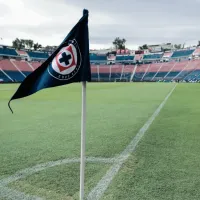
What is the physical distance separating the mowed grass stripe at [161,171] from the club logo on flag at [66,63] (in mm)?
1452

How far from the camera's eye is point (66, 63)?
271cm

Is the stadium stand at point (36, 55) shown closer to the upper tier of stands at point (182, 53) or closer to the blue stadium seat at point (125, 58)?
the blue stadium seat at point (125, 58)

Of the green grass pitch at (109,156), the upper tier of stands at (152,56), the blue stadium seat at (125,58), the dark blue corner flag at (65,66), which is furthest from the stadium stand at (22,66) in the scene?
the dark blue corner flag at (65,66)

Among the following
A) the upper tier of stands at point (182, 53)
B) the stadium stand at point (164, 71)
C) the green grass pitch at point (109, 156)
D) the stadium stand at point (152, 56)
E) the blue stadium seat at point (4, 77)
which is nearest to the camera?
the green grass pitch at point (109, 156)

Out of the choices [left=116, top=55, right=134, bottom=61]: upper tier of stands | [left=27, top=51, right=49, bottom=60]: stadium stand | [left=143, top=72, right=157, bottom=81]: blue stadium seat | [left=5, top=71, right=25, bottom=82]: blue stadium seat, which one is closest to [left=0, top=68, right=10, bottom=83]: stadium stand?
[left=5, top=71, right=25, bottom=82]: blue stadium seat

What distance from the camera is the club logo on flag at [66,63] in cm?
270

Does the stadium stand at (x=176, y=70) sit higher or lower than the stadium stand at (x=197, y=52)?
lower

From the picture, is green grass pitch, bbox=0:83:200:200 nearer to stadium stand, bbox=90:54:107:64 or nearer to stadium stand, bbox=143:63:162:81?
stadium stand, bbox=143:63:162:81

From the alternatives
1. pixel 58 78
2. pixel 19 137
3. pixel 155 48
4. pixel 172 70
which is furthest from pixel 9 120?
pixel 155 48

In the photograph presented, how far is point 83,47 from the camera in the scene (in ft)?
9.24

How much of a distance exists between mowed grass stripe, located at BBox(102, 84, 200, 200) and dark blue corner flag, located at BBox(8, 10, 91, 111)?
4.66 ft

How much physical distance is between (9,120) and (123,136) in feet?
13.4

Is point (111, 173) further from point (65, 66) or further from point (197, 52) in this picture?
point (197, 52)

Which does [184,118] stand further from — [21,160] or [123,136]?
[21,160]
